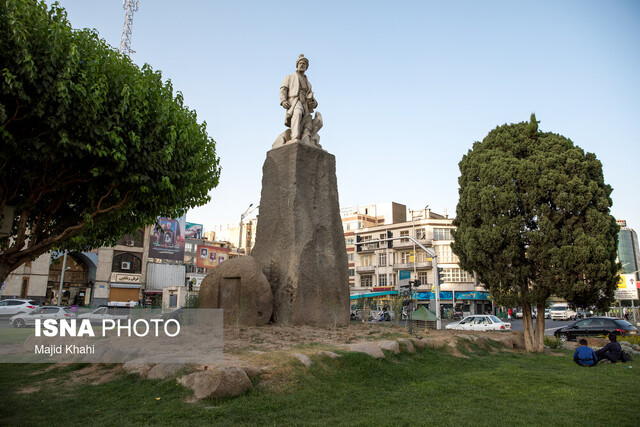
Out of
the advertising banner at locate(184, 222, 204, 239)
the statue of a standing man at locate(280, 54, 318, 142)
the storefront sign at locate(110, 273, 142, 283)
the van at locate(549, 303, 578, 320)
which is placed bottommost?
the van at locate(549, 303, 578, 320)

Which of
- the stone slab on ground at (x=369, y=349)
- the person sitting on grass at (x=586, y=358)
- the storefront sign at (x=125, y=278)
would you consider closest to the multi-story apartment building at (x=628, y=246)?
the storefront sign at (x=125, y=278)

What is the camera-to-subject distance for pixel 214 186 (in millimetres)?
11906

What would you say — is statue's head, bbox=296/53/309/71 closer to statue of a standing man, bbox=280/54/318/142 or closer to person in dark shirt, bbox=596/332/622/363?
statue of a standing man, bbox=280/54/318/142

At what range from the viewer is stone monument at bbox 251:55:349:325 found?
1196cm

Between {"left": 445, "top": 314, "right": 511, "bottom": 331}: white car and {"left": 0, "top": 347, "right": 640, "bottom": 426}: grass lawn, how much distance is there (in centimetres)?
1926

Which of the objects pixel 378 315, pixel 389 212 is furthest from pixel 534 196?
pixel 389 212

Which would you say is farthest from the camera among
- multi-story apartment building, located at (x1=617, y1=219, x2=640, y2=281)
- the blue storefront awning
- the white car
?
multi-story apartment building, located at (x1=617, y1=219, x2=640, y2=281)

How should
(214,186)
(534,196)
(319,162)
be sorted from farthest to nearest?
(534,196), (319,162), (214,186)

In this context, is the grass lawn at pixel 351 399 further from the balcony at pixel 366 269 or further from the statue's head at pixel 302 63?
the balcony at pixel 366 269

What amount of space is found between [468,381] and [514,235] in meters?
7.67

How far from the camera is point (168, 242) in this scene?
163ft

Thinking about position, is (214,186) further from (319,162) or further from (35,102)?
(35,102)

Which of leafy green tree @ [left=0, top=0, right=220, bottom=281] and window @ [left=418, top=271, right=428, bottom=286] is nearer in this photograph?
leafy green tree @ [left=0, top=0, right=220, bottom=281]

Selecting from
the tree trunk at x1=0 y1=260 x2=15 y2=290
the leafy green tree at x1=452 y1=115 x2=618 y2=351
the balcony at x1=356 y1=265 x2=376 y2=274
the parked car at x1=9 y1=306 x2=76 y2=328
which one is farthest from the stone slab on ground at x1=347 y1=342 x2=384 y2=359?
the balcony at x1=356 y1=265 x2=376 y2=274
